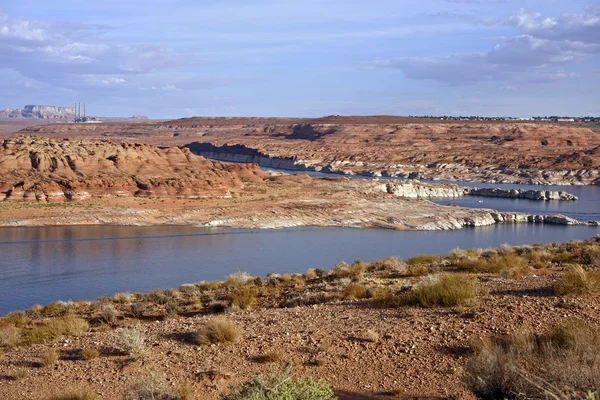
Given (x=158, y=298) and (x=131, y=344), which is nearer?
(x=131, y=344)

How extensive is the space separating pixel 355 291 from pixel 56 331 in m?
5.08

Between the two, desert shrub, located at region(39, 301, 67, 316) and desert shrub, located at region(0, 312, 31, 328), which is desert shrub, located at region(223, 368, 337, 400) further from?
desert shrub, located at region(39, 301, 67, 316)

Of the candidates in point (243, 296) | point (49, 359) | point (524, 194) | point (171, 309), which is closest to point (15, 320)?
point (171, 309)

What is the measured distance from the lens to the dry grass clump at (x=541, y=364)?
5.47 meters

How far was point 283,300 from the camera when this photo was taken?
41.9 feet

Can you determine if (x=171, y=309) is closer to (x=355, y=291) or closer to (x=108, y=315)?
(x=108, y=315)

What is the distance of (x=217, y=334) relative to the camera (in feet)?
29.0

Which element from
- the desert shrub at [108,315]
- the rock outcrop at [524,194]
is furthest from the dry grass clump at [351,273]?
the rock outcrop at [524,194]

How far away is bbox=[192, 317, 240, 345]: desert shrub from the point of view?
8844mm

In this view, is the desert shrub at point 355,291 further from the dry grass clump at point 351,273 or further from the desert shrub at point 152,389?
the desert shrub at point 152,389

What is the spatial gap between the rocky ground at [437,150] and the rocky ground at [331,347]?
66.2 metres

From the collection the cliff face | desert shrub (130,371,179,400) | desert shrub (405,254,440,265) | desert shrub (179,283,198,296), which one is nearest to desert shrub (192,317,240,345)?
desert shrub (130,371,179,400)

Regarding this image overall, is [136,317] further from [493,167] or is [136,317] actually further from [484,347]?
[493,167]

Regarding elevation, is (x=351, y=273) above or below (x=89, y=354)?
below
